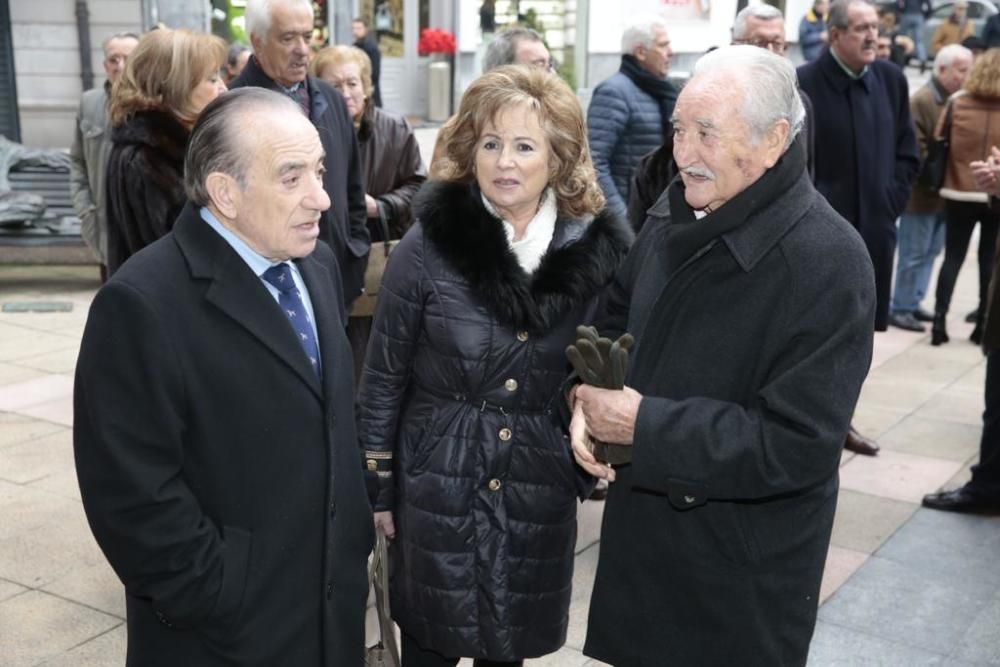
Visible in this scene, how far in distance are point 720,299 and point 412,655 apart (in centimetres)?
152

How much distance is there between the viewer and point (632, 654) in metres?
2.91

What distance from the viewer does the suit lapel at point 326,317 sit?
2693mm

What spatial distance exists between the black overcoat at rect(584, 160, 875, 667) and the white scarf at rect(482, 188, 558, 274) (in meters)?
0.50

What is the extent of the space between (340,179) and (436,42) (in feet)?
59.3

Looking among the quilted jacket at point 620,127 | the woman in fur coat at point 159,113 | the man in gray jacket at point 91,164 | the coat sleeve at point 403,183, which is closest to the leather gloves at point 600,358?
the woman in fur coat at point 159,113

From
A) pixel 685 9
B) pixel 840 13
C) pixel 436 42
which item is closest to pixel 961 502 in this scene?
pixel 840 13

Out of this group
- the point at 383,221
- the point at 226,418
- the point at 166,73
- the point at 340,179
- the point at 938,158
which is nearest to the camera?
the point at 226,418

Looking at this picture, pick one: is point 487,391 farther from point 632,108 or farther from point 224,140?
point 632,108

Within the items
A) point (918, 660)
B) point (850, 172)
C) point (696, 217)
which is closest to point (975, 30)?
point (850, 172)

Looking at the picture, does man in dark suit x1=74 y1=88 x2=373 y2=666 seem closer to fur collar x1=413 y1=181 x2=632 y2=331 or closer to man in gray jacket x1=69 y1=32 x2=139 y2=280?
fur collar x1=413 y1=181 x2=632 y2=331

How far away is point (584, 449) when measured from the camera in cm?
288

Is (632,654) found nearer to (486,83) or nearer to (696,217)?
(696,217)

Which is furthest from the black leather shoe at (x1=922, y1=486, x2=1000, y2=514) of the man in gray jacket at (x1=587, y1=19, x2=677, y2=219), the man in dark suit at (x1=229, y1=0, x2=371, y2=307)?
the man in dark suit at (x1=229, y1=0, x2=371, y2=307)

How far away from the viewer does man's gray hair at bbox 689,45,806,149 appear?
2.65 metres
